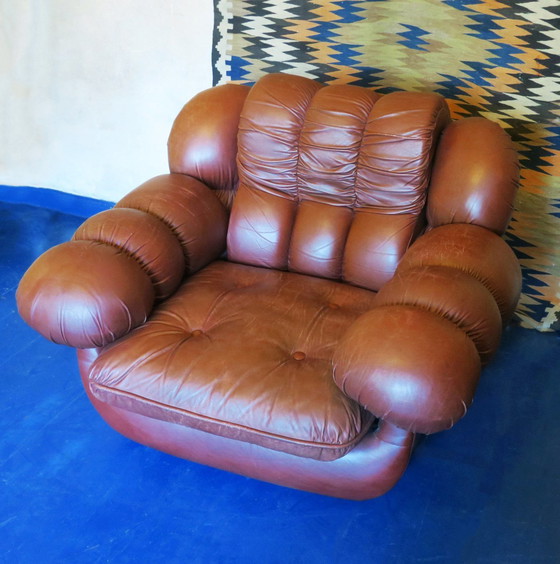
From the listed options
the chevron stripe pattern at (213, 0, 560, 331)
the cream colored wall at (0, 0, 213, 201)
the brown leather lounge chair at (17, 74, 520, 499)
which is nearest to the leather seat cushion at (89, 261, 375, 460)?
the brown leather lounge chair at (17, 74, 520, 499)

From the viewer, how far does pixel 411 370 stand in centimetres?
126

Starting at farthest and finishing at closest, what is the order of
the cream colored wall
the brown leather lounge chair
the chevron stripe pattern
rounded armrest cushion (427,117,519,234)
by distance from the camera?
the cream colored wall, the chevron stripe pattern, rounded armrest cushion (427,117,519,234), the brown leather lounge chair

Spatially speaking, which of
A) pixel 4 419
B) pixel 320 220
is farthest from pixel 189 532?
pixel 320 220

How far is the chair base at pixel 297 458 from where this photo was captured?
4.78ft

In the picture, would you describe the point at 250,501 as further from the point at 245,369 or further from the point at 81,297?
the point at 81,297

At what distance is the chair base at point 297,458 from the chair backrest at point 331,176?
1.80 feet

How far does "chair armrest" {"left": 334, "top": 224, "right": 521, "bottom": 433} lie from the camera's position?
1.26 m

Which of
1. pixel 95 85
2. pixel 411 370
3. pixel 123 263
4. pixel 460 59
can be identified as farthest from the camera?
pixel 95 85

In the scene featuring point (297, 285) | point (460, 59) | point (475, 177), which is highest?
point (460, 59)

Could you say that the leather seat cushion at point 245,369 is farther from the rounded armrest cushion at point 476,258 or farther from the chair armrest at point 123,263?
the rounded armrest cushion at point 476,258

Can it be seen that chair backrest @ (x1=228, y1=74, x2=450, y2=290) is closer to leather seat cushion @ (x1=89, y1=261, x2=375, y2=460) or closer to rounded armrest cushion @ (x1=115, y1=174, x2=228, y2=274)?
rounded armrest cushion @ (x1=115, y1=174, x2=228, y2=274)

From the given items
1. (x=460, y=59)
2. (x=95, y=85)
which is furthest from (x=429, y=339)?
(x=95, y=85)

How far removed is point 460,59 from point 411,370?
1.25 m

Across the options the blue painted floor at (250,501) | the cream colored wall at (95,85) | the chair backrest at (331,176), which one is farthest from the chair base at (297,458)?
the cream colored wall at (95,85)
